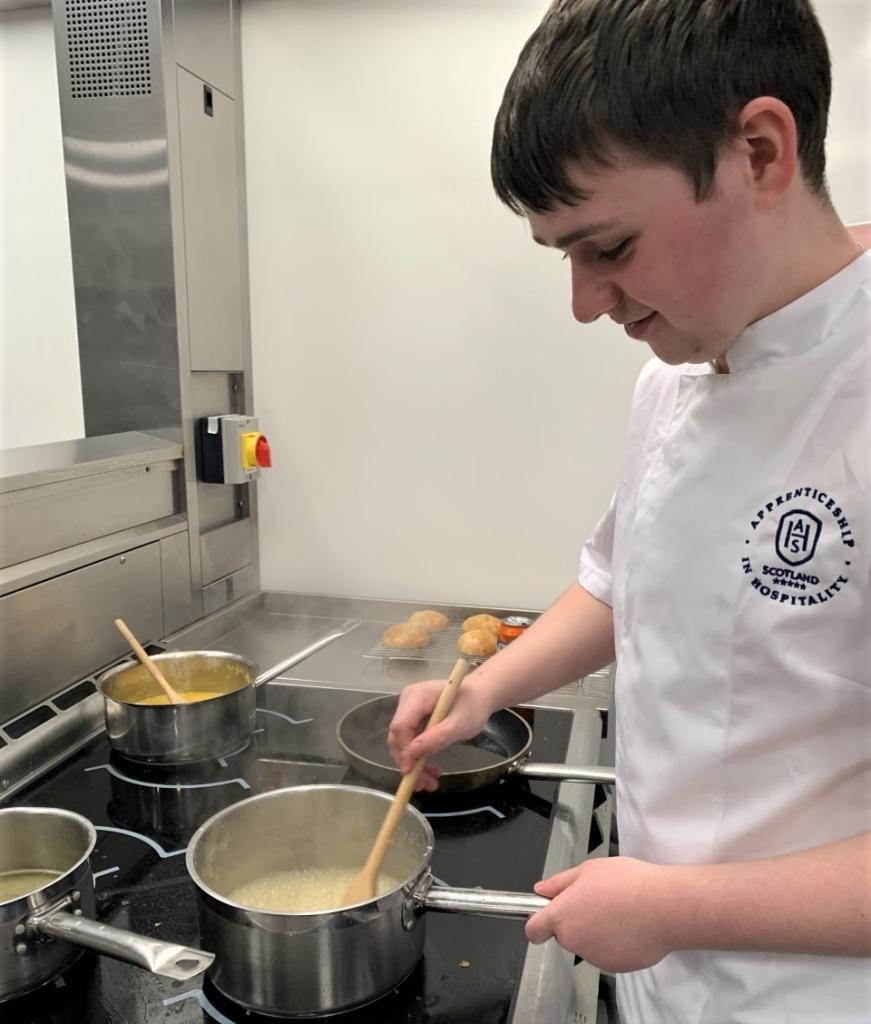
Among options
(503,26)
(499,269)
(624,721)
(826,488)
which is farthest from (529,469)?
(826,488)

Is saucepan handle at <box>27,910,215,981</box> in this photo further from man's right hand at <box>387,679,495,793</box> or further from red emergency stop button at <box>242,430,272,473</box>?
red emergency stop button at <box>242,430,272,473</box>

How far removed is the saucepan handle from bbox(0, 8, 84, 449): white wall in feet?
4.12

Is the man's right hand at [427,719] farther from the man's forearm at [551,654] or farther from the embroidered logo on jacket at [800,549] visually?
the embroidered logo on jacket at [800,549]

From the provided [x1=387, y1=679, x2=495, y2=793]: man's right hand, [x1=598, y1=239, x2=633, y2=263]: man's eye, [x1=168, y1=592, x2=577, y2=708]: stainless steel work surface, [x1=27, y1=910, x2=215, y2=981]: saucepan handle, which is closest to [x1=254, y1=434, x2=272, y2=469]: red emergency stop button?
[x1=168, y1=592, x2=577, y2=708]: stainless steel work surface

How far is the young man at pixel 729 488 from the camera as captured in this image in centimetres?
48

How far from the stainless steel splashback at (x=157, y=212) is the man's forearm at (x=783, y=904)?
1.17 meters

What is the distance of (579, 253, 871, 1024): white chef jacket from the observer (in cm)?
54

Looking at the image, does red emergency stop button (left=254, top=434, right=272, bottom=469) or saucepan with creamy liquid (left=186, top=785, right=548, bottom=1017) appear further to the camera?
red emergency stop button (left=254, top=434, right=272, bottom=469)

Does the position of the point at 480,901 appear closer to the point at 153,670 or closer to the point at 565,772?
the point at 565,772

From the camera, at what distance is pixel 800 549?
0.55 metres

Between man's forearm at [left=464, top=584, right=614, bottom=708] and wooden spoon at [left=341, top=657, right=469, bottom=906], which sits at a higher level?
man's forearm at [left=464, top=584, right=614, bottom=708]

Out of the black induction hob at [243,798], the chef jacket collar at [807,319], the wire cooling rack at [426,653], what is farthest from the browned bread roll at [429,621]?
the chef jacket collar at [807,319]

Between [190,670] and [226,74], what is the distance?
1.11 metres

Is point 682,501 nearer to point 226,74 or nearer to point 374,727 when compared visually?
point 374,727
